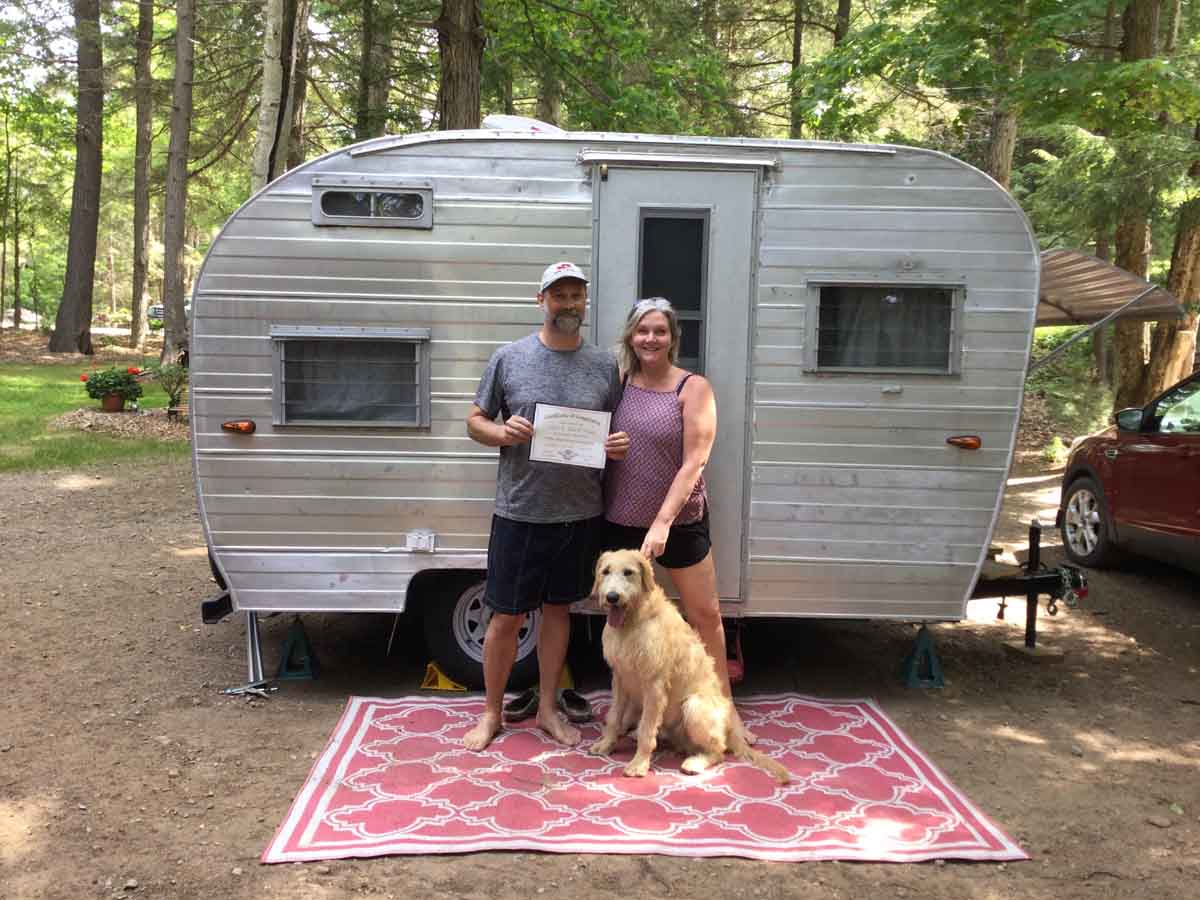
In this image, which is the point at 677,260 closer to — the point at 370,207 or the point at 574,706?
the point at 370,207

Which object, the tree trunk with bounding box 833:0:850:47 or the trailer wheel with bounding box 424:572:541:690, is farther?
the tree trunk with bounding box 833:0:850:47

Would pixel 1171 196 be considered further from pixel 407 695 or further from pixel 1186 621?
pixel 407 695

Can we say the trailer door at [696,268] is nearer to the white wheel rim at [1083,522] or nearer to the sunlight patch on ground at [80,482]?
the white wheel rim at [1083,522]

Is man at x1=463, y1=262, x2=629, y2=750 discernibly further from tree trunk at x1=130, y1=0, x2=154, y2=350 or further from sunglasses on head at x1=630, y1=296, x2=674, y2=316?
tree trunk at x1=130, y1=0, x2=154, y2=350

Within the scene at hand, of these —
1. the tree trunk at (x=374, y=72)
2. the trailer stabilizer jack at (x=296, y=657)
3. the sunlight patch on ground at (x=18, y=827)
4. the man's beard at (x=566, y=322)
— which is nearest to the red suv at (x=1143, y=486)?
the man's beard at (x=566, y=322)

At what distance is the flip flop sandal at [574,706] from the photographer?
15.4 feet

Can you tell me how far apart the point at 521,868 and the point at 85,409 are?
13058mm

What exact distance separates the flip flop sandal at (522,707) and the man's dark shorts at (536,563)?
66 centimetres

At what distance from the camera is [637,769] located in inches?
161

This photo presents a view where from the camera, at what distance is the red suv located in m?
6.51

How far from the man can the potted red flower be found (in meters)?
11.6

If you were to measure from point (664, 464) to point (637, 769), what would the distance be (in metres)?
1.32

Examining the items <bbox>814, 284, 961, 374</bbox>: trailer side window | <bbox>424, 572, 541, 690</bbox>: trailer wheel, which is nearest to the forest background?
<bbox>424, 572, 541, 690</bbox>: trailer wheel

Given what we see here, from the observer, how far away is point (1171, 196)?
924cm
